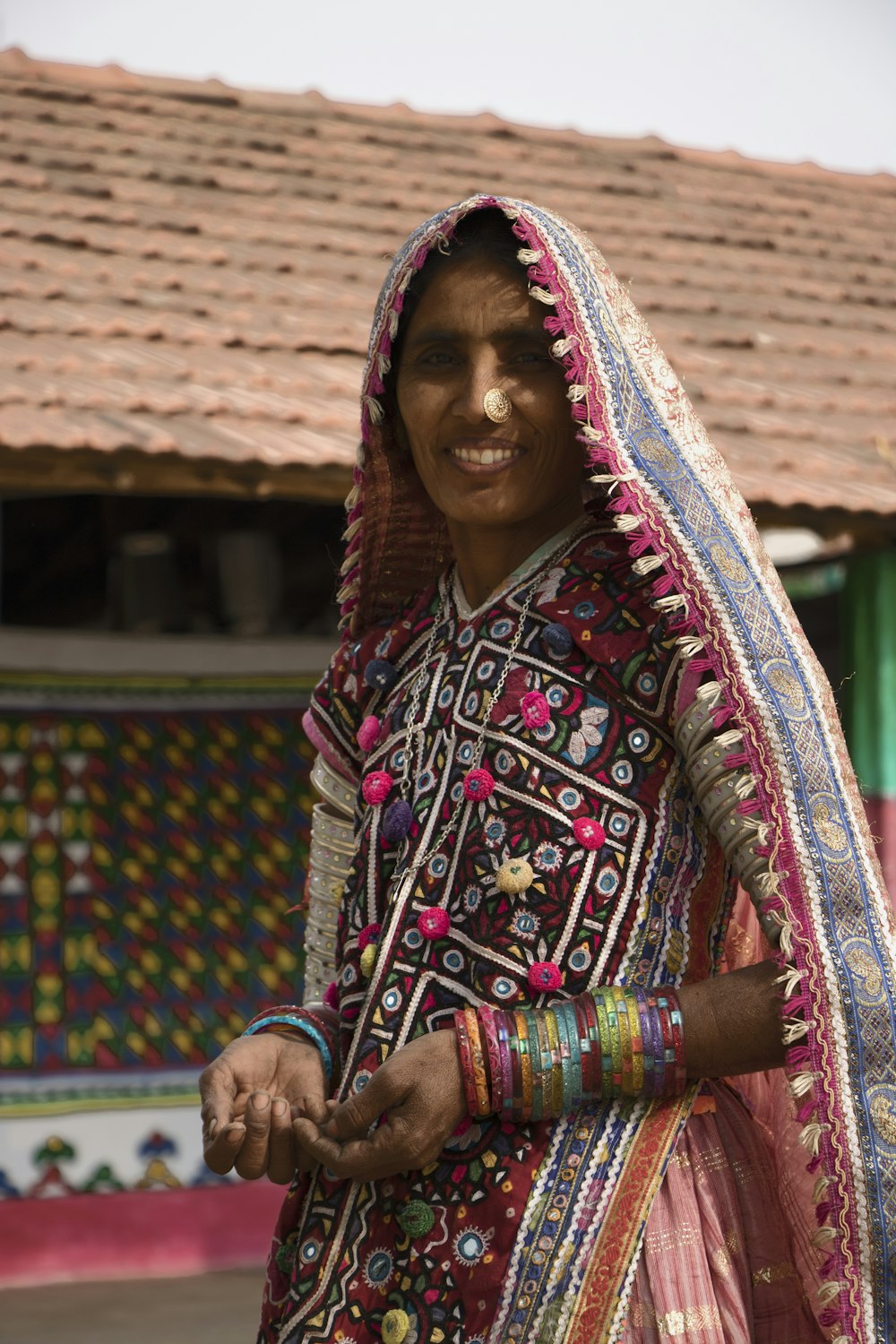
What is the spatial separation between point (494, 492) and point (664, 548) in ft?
0.78

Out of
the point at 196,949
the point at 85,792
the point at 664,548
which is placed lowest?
the point at 196,949

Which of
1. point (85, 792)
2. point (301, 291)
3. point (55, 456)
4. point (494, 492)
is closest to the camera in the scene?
point (494, 492)

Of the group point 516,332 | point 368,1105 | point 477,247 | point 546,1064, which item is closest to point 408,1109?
point 368,1105

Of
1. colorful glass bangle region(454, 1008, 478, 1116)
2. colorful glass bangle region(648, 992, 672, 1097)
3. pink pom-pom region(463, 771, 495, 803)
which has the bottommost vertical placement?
colorful glass bangle region(454, 1008, 478, 1116)

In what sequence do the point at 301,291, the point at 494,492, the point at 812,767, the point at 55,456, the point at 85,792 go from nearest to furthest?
the point at 812,767
the point at 494,492
the point at 55,456
the point at 85,792
the point at 301,291

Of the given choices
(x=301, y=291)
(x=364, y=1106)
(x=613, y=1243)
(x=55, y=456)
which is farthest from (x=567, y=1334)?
(x=301, y=291)

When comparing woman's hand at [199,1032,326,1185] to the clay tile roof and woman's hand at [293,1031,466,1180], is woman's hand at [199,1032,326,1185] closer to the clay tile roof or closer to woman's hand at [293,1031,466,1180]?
woman's hand at [293,1031,466,1180]

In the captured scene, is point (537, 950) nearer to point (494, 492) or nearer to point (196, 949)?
point (494, 492)

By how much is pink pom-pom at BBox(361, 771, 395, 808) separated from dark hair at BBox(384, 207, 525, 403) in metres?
0.58

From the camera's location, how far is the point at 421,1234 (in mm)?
1927

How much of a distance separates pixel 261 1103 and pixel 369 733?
49 centimetres

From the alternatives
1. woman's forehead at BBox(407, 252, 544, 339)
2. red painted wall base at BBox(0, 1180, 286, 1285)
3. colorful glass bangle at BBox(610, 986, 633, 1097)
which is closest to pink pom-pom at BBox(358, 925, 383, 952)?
colorful glass bangle at BBox(610, 986, 633, 1097)

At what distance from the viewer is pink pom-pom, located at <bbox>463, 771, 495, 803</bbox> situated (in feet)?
6.48

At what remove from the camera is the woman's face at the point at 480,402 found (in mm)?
2027
